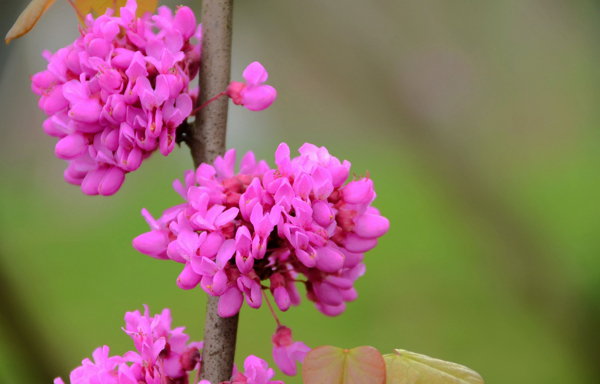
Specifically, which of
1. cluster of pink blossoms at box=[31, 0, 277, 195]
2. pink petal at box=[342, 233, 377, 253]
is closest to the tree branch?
cluster of pink blossoms at box=[31, 0, 277, 195]

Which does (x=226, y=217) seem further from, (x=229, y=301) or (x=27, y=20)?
(x=27, y=20)

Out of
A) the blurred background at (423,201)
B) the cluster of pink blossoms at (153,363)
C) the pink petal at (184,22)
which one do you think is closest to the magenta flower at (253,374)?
the cluster of pink blossoms at (153,363)

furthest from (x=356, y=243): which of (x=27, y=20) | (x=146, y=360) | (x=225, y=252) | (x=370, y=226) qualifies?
(x=27, y=20)

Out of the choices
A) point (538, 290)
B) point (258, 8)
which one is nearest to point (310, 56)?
point (258, 8)

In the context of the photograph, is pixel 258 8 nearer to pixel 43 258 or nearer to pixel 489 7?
pixel 489 7

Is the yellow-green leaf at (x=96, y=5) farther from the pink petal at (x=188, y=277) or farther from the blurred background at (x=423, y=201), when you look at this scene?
the blurred background at (x=423, y=201)

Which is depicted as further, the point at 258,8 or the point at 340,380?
the point at 258,8
